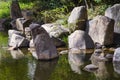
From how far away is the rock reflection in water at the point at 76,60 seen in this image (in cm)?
1929

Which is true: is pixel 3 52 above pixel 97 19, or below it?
below

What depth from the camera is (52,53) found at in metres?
21.4

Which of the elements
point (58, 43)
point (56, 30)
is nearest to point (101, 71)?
point (58, 43)

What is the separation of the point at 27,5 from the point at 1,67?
940 inches

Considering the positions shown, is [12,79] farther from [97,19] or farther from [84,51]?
[97,19]

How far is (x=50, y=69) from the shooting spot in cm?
1934

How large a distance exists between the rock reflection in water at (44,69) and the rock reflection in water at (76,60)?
3.22 ft

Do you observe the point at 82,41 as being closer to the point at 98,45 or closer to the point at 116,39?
the point at 98,45

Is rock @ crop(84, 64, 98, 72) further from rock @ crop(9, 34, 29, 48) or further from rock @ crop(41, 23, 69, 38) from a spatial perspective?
rock @ crop(41, 23, 69, 38)

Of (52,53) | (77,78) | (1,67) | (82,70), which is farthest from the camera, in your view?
(52,53)

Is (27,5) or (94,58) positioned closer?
(94,58)

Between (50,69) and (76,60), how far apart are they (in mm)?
2300

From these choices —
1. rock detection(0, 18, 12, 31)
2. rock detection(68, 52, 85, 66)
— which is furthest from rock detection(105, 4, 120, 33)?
rock detection(0, 18, 12, 31)

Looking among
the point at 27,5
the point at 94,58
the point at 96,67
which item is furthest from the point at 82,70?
the point at 27,5
